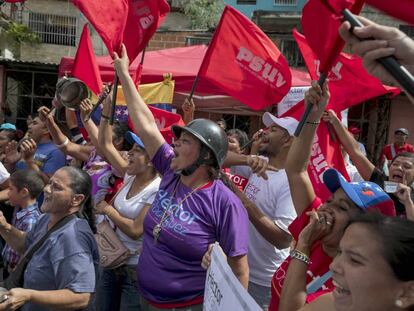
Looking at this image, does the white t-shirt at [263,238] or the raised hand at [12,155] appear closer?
the white t-shirt at [263,238]

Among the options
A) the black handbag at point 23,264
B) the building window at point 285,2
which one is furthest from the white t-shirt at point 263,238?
the building window at point 285,2

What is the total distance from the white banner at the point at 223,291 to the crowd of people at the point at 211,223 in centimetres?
30

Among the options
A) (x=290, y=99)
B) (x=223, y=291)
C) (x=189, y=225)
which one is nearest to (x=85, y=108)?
(x=290, y=99)

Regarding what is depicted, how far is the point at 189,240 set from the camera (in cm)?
290

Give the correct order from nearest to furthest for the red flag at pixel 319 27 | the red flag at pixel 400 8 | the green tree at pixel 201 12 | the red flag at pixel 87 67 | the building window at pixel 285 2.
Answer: the red flag at pixel 400 8
the red flag at pixel 319 27
the red flag at pixel 87 67
the green tree at pixel 201 12
the building window at pixel 285 2

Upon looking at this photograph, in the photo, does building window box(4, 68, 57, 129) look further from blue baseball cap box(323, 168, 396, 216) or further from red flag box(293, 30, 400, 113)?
blue baseball cap box(323, 168, 396, 216)

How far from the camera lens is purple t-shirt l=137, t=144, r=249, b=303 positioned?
2.89m

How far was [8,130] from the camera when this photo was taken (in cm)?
705

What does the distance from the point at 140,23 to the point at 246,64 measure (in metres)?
0.98

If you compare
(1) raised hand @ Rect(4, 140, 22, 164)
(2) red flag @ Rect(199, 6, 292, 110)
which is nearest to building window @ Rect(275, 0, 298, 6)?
(1) raised hand @ Rect(4, 140, 22, 164)

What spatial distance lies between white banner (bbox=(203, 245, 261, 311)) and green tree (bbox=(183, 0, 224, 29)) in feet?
56.9

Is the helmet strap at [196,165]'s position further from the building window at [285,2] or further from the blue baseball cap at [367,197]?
the building window at [285,2]

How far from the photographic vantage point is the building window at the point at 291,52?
1530cm

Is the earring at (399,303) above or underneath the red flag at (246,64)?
above
